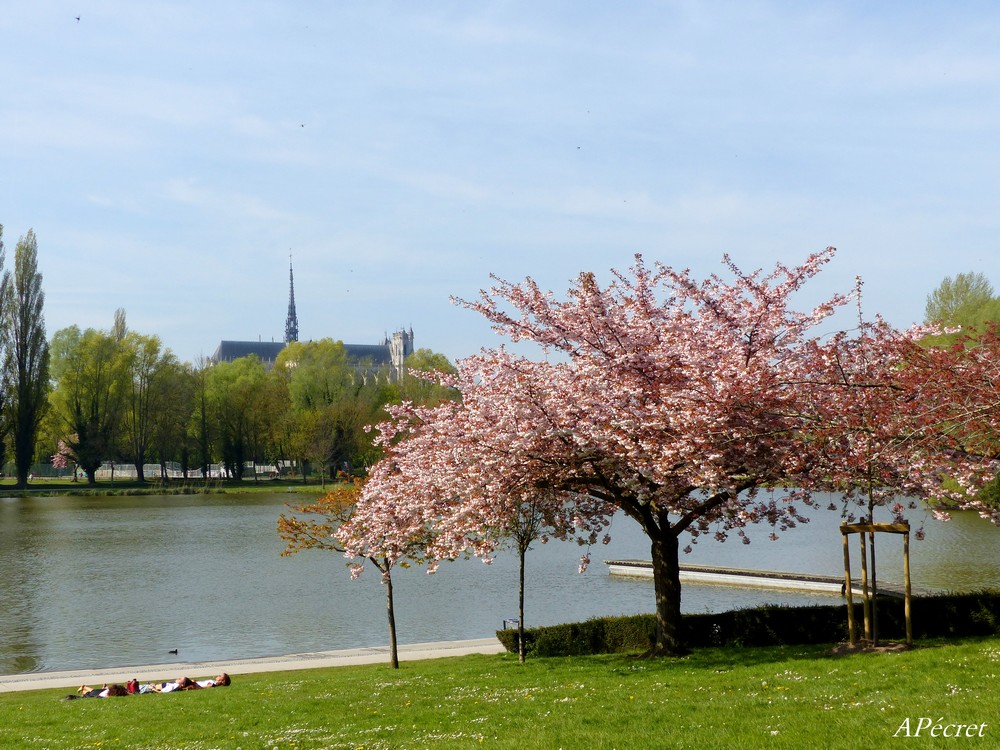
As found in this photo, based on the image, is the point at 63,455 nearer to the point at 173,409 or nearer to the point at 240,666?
the point at 173,409

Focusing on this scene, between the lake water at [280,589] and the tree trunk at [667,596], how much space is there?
370 inches

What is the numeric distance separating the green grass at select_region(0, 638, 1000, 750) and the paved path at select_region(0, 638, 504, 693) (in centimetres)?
258

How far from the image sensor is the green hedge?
57.3 ft

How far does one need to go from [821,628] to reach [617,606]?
12157mm

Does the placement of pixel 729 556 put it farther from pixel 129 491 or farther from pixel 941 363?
pixel 129 491

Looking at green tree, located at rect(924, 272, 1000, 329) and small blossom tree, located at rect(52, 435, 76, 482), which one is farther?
small blossom tree, located at rect(52, 435, 76, 482)

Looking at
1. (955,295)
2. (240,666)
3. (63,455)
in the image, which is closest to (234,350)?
(63,455)

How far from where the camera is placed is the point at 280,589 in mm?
34688

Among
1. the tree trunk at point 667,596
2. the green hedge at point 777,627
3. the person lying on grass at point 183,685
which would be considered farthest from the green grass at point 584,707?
the green hedge at point 777,627

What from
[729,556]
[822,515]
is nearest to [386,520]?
[729,556]

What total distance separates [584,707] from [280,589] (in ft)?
80.2

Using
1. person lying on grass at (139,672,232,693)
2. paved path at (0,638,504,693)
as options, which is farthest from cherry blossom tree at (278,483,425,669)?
person lying on grass at (139,672,232,693)

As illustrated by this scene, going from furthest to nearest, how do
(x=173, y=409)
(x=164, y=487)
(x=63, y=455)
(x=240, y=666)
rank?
(x=63, y=455)
(x=173, y=409)
(x=164, y=487)
(x=240, y=666)

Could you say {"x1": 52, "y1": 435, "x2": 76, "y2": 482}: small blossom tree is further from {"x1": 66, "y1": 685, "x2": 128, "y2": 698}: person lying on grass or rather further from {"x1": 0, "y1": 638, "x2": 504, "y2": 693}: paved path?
{"x1": 66, "y1": 685, "x2": 128, "y2": 698}: person lying on grass
